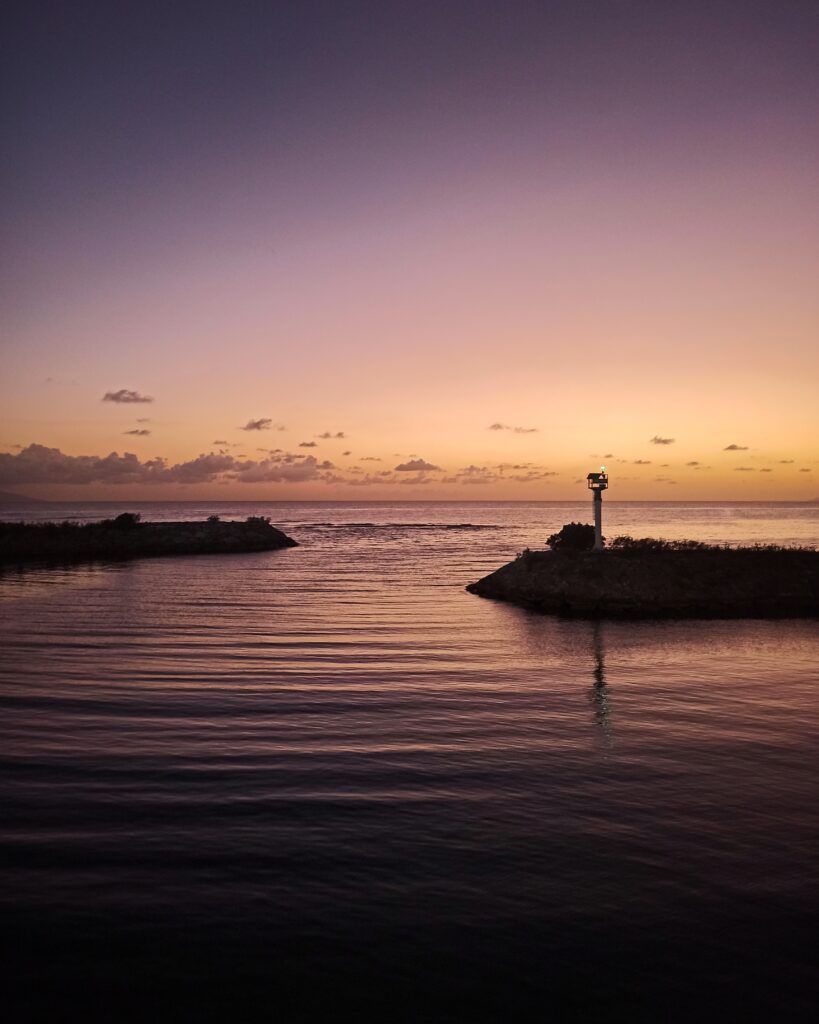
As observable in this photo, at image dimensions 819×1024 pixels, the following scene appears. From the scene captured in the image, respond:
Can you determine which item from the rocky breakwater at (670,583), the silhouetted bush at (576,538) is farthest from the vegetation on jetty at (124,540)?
the rocky breakwater at (670,583)

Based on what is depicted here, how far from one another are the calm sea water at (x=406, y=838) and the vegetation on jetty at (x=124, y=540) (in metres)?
47.0

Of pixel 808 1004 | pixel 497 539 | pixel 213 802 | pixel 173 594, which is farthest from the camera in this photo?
pixel 497 539

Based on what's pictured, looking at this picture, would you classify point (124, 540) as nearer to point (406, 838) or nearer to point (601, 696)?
point (601, 696)

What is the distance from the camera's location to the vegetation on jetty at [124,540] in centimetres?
6419

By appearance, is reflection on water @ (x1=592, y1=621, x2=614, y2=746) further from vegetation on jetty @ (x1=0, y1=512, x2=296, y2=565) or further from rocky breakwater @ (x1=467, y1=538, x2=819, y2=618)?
vegetation on jetty @ (x1=0, y1=512, x2=296, y2=565)

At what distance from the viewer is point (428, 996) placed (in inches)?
259

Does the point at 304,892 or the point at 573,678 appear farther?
the point at 573,678

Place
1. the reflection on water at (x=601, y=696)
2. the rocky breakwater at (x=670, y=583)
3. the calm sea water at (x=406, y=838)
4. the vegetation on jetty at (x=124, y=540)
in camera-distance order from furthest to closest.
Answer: the vegetation on jetty at (x=124, y=540) → the rocky breakwater at (x=670, y=583) → the reflection on water at (x=601, y=696) → the calm sea water at (x=406, y=838)

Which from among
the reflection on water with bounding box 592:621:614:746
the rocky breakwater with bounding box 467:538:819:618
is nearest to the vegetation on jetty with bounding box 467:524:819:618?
the rocky breakwater with bounding box 467:538:819:618

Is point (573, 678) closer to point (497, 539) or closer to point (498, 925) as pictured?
point (498, 925)

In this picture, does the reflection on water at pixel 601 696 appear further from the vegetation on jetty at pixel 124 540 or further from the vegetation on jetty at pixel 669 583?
the vegetation on jetty at pixel 124 540

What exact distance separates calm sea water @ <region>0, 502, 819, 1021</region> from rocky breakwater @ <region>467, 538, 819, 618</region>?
11.9 meters

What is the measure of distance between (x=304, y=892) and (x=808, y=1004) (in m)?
5.06

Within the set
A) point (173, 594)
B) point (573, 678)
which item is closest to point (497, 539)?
point (173, 594)
